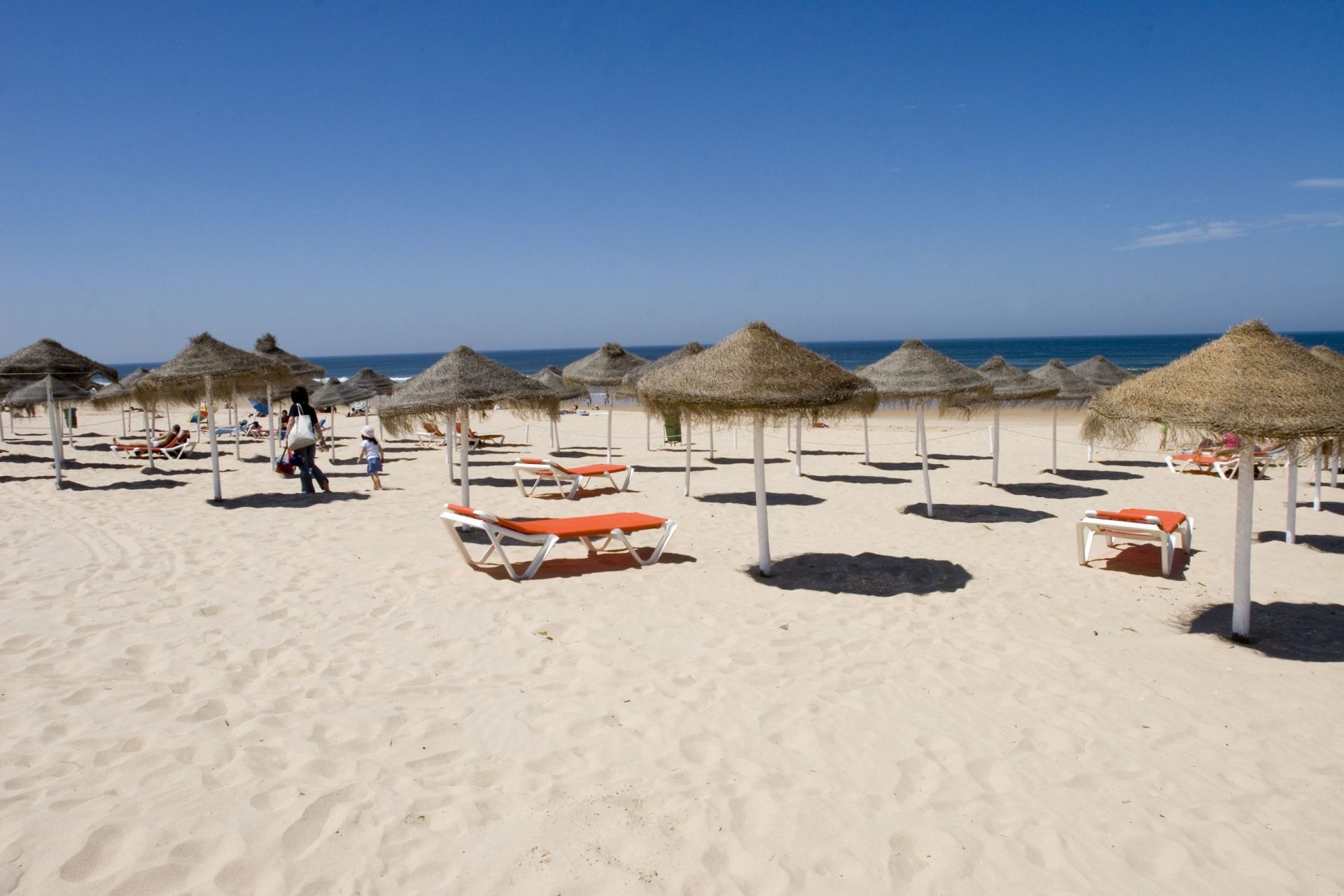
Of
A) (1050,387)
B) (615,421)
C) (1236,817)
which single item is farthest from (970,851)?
(615,421)

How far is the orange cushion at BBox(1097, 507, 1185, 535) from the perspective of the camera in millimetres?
6716

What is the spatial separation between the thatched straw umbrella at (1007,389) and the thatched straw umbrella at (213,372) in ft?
33.8

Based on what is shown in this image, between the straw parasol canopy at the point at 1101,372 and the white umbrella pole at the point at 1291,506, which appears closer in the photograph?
the white umbrella pole at the point at 1291,506

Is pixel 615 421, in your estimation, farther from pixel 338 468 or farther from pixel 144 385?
pixel 144 385

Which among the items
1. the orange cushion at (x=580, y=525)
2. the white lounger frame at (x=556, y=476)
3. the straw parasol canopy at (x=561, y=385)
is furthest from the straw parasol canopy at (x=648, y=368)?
the orange cushion at (x=580, y=525)

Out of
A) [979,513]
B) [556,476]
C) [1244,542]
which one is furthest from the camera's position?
[556,476]

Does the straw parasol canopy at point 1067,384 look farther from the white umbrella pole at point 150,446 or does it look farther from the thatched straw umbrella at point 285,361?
the white umbrella pole at point 150,446

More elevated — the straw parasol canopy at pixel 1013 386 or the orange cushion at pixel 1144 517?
the straw parasol canopy at pixel 1013 386

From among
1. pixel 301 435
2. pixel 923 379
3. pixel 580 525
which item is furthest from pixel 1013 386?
pixel 301 435

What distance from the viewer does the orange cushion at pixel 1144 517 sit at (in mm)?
6716

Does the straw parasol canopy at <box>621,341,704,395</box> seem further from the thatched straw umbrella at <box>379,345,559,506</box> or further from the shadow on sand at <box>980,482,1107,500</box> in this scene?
the shadow on sand at <box>980,482,1107,500</box>

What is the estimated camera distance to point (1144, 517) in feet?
22.5

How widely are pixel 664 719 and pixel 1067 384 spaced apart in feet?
41.7

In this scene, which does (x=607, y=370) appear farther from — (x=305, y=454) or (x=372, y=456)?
(x=305, y=454)
